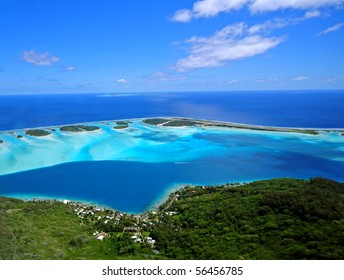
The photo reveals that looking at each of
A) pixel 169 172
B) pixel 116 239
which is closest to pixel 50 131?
pixel 169 172

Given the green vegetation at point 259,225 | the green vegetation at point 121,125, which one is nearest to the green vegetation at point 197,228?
the green vegetation at point 259,225

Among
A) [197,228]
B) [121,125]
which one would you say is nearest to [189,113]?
[121,125]

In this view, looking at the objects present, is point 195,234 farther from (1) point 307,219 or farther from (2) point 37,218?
(2) point 37,218

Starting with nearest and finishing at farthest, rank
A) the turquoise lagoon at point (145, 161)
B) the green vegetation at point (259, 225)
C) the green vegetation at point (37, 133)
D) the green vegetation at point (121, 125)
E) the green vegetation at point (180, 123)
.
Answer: the green vegetation at point (259, 225) < the turquoise lagoon at point (145, 161) < the green vegetation at point (37, 133) < the green vegetation at point (121, 125) < the green vegetation at point (180, 123)

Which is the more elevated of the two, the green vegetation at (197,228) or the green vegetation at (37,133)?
the green vegetation at (37,133)

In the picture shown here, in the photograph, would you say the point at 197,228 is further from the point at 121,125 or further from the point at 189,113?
the point at 189,113

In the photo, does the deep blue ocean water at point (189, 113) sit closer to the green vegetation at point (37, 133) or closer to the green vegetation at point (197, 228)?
the green vegetation at point (37, 133)
